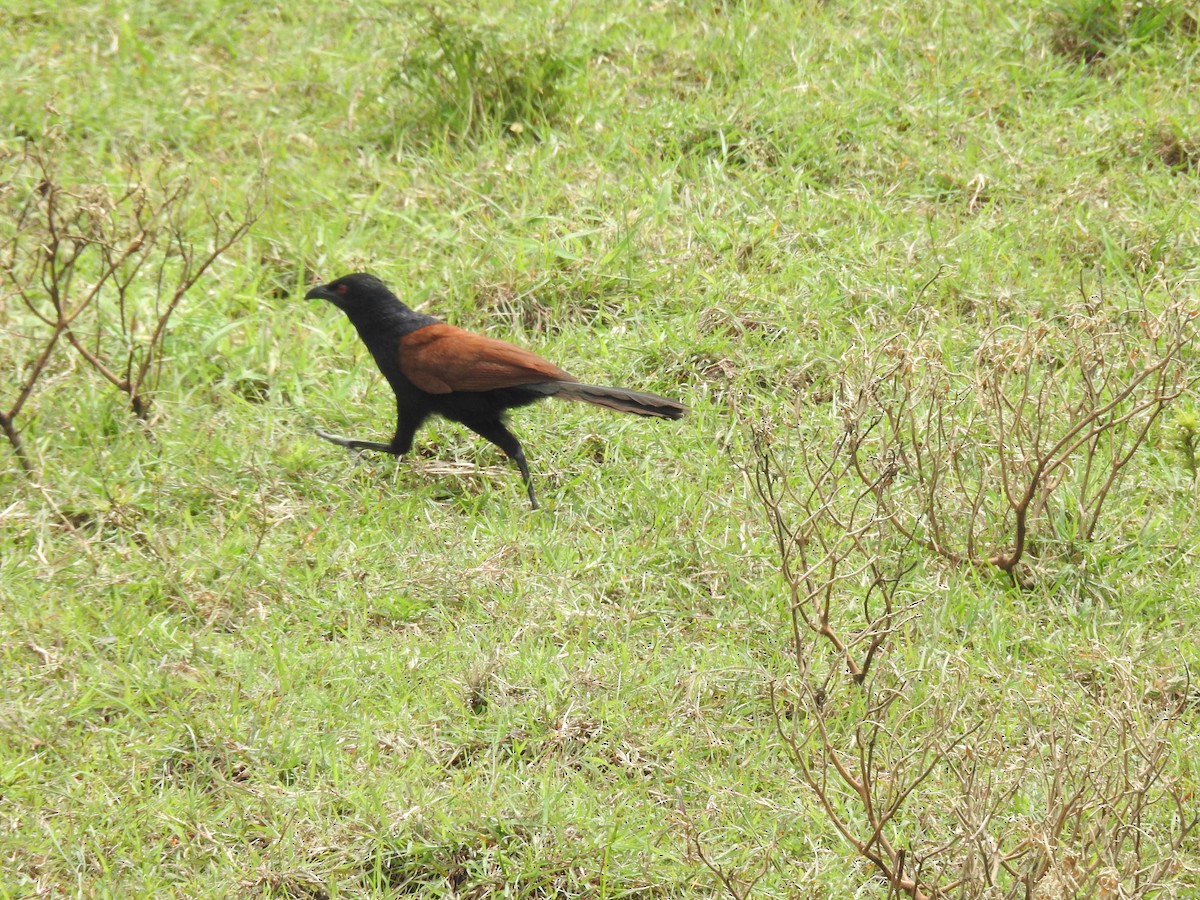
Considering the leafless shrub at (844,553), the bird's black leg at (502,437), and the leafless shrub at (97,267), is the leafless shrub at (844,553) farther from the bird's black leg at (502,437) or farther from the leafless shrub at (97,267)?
the leafless shrub at (97,267)

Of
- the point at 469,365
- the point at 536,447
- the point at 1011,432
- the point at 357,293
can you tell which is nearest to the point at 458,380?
the point at 469,365

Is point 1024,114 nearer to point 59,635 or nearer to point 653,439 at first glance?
point 653,439

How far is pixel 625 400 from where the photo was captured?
15.4ft

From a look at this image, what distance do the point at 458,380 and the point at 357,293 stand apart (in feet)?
2.03

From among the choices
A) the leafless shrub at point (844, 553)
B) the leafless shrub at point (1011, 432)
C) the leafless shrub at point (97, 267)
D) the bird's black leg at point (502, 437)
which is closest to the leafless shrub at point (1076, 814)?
the leafless shrub at point (844, 553)

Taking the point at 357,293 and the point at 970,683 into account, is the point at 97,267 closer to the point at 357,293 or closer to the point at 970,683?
the point at 357,293

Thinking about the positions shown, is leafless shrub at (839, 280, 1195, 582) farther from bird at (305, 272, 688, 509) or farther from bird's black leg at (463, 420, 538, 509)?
bird's black leg at (463, 420, 538, 509)

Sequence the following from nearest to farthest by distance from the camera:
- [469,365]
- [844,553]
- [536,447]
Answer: [844,553]
[469,365]
[536,447]

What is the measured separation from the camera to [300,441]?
509 cm

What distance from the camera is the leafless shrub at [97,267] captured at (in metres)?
4.83

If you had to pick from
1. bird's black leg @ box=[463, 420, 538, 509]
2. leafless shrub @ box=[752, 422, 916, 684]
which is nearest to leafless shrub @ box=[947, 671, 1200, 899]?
leafless shrub @ box=[752, 422, 916, 684]

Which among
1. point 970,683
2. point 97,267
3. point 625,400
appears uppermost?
point 97,267

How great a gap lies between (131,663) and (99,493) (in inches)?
35.2

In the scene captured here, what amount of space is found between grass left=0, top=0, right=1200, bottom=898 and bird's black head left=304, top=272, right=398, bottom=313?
1.31 ft
